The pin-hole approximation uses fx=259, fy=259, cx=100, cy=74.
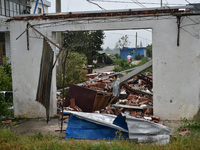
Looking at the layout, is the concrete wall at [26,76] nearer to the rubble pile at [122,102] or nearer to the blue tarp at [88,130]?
the rubble pile at [122,102]

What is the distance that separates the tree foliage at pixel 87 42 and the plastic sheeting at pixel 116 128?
2359cm

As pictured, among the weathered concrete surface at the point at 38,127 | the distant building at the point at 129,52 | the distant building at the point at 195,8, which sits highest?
the distant building at the point at 195,8

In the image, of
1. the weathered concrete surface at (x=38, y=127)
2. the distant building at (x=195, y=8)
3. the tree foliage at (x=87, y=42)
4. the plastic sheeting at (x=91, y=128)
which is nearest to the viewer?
the plastic sheeting at (x=91, y=128)

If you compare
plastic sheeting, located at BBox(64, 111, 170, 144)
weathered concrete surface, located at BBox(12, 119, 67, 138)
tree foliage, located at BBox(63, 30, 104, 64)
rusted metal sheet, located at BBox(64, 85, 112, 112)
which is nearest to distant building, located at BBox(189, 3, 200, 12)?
plastic sheeting, located at BBox(64, 111, 170, 144)

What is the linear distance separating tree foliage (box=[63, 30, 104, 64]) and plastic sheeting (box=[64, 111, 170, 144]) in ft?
77.4

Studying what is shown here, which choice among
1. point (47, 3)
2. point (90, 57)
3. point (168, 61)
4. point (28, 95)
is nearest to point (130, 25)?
point (168, 61)

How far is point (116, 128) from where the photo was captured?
281 inches

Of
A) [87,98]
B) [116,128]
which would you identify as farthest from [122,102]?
[116,128]

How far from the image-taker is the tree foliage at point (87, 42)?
31.9 metres

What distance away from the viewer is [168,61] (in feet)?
29.7

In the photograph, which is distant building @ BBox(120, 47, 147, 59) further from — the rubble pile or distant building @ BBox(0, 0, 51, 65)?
the rubble pile

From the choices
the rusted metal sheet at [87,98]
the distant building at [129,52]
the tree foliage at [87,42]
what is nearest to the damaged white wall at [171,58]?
the rusted metal sheet at [87,98]

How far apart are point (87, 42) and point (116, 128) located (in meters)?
26.3

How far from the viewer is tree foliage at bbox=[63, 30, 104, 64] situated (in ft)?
105
